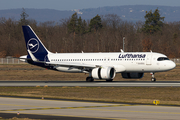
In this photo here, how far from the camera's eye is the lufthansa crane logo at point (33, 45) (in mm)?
50619

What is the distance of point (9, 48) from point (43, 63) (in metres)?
81.5

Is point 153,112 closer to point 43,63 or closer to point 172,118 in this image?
point 172,118

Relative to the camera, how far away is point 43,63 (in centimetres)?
4912

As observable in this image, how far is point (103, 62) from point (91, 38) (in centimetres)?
8581

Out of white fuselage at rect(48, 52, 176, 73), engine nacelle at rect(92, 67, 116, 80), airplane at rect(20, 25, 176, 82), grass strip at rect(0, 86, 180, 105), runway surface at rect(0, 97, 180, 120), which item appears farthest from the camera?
airplane at rect(20, 25, 176, 82)

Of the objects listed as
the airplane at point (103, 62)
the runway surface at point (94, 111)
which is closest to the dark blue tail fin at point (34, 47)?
the airplane at point (103, 62)

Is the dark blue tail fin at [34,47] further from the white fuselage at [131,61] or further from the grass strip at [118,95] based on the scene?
the grass strip at [118,95]

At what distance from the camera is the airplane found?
43750 millimetres

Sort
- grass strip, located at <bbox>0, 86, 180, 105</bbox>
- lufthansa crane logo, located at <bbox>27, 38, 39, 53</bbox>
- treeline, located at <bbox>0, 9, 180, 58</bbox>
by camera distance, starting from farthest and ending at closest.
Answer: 1. treeline, located at <bbox>0, 9, 180, 58</bbox>
2. lufthansa crane logo, located at <bbox>27, 38, 39, 53</bbox>
3. grass strip, located at <bbox>0, 86, 180, 105</bbox>

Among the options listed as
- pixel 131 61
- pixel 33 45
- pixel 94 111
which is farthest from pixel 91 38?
pixel 94 111

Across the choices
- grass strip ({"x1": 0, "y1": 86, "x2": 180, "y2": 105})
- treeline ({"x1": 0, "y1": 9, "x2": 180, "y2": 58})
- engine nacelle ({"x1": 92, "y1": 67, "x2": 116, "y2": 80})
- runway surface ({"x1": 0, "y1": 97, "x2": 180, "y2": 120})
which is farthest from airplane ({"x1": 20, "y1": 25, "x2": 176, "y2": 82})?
treeline ({"x1": 0, "y1": 9, "x2": 180, "y2": 58})

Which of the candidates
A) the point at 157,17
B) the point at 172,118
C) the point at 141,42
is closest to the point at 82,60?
the point at 172,118

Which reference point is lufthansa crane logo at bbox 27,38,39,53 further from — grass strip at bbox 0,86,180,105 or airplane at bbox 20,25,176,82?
grass strip at bbox 0,86,180,105

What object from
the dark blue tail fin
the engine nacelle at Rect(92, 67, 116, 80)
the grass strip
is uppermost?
the dark blue tail fin
